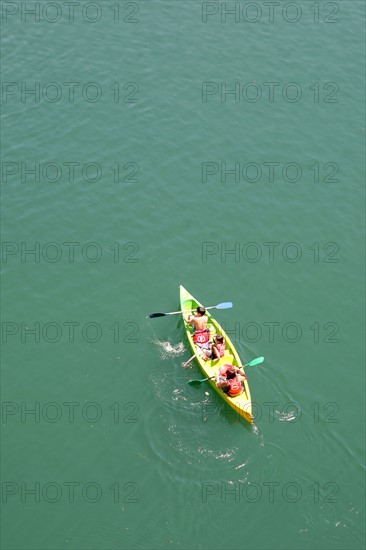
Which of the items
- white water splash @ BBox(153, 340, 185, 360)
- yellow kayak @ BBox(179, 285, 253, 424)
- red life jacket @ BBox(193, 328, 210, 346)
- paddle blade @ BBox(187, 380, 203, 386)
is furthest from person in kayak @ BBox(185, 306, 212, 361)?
paddle blade @ BBox(187, 380, 203, 386)

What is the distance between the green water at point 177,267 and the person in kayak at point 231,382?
0.73 metres

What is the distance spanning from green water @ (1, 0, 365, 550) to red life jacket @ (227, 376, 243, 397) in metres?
0.82

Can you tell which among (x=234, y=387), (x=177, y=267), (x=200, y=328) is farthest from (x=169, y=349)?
(x=177, y=267)

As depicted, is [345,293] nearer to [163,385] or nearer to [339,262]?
[339,262]

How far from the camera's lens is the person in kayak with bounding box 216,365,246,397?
1165 inches

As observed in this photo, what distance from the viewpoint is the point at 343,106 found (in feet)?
137

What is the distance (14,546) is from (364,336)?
1480 centimetres

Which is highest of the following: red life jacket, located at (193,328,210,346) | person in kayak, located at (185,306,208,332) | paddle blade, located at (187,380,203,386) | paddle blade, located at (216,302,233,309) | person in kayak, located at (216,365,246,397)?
paddle blade, located at (216,302,233,309)

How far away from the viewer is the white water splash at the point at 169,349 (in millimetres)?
31562

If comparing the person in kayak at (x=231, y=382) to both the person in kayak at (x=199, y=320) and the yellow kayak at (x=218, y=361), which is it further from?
the person in kayak at (x=199, y=320)

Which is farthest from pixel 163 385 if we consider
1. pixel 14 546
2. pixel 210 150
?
pixel 210 150

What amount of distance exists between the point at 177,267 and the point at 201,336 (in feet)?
12.6

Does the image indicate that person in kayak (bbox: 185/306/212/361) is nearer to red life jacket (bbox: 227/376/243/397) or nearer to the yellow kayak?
the yellow kayak

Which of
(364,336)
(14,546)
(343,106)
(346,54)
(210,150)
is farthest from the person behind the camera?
(346,54)
